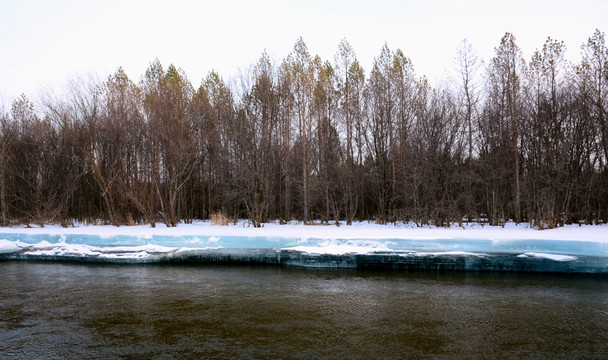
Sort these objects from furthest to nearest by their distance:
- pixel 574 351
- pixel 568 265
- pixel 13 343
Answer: pixel 568 265
pixel 13 343
pixel 574 351

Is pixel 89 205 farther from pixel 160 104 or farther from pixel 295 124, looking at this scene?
pixel 295 124

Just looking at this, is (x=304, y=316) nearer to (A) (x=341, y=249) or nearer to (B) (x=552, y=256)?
(A) (x=341, y=249)

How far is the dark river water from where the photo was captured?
17.2 feet

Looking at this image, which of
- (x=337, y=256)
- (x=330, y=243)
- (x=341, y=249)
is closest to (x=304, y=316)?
(x=337, y=256)

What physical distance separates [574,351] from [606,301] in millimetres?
3191

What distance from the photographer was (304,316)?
665cm

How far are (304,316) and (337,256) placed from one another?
171 inches

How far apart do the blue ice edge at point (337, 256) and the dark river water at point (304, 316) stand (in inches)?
18.6

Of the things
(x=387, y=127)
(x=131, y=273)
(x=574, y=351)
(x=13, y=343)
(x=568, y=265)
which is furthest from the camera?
(x=387, y=127)

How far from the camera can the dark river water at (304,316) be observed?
5.23 m

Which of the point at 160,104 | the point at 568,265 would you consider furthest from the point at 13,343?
the point at 160,104

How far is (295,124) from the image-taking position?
20.1 metres

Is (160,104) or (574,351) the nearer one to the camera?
(574,351)

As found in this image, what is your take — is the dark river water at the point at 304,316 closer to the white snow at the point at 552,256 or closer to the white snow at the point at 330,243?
the white snow at the point at 552,256
